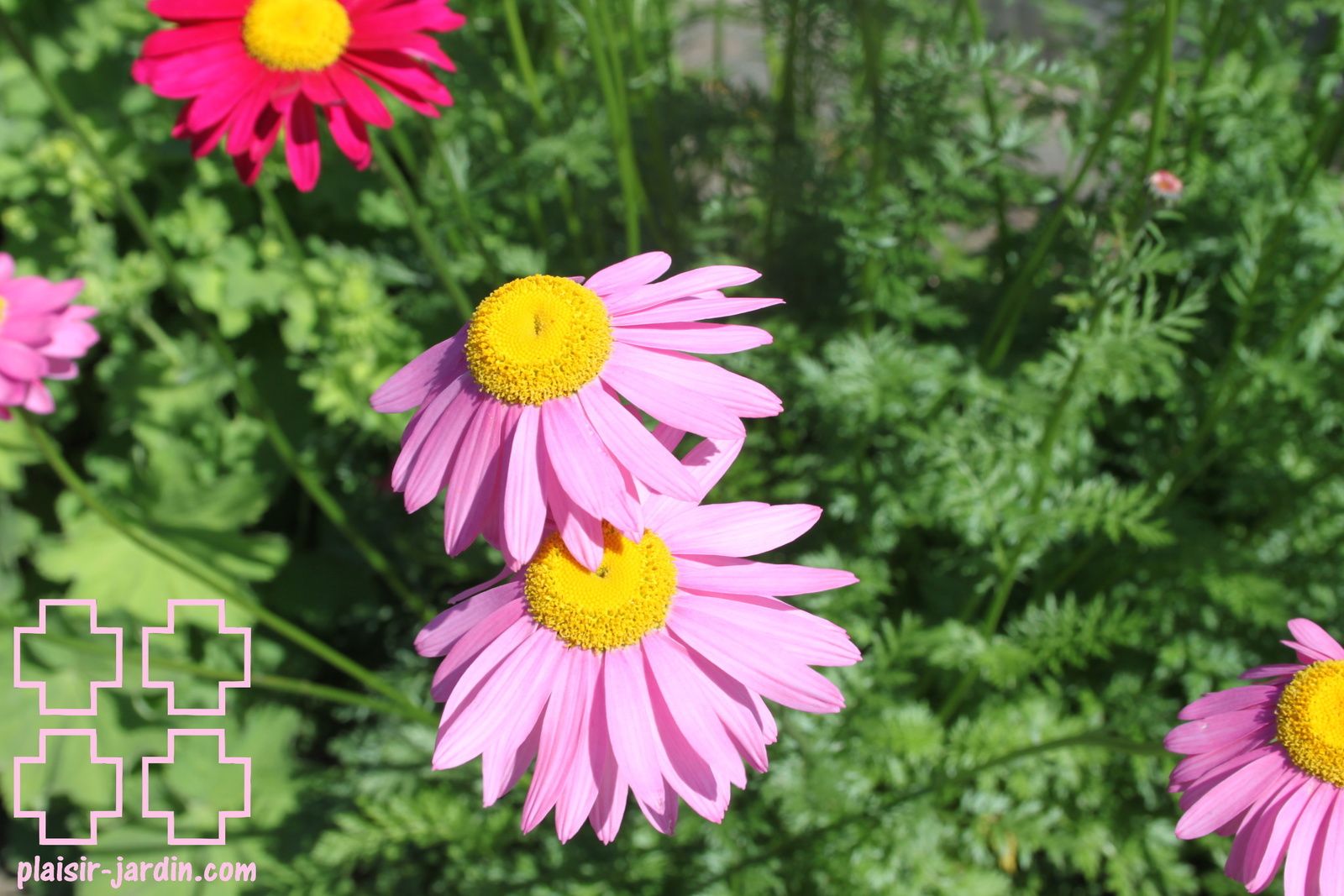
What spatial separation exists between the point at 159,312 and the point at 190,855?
4.73 feet

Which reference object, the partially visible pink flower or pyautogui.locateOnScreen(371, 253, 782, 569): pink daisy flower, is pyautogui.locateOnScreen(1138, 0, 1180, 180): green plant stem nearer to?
the partially visible pink flower

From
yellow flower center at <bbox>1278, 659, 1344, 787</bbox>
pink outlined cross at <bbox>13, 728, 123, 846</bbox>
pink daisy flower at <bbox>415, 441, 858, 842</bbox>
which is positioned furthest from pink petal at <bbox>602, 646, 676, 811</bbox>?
pink outlined cross at <bbox>13, 728, 123, 846</bbox>

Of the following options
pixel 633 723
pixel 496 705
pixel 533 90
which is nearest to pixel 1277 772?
pixel 633 723

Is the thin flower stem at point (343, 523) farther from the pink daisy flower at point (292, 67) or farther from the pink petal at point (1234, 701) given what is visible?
the pink petal at point (1234, 701)

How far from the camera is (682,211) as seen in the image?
2.62 metres

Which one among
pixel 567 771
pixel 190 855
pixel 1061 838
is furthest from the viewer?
pixel 190 855

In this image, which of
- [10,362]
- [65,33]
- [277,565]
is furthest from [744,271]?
[65,33]

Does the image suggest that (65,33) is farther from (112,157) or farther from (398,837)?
(398,837)

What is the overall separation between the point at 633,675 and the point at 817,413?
53.9 inches

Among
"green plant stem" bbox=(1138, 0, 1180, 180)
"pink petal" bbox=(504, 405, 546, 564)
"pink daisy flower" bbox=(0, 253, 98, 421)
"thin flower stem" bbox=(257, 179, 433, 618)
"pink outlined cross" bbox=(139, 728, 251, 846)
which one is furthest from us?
"pink outlined cross" bbox=(139, 728, 251, 846)

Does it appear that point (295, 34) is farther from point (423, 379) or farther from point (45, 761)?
point (45, 761)

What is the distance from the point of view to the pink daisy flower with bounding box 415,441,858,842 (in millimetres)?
965

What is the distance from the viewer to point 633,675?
1.00m

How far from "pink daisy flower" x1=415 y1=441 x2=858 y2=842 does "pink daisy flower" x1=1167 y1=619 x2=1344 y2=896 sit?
1.33ft
